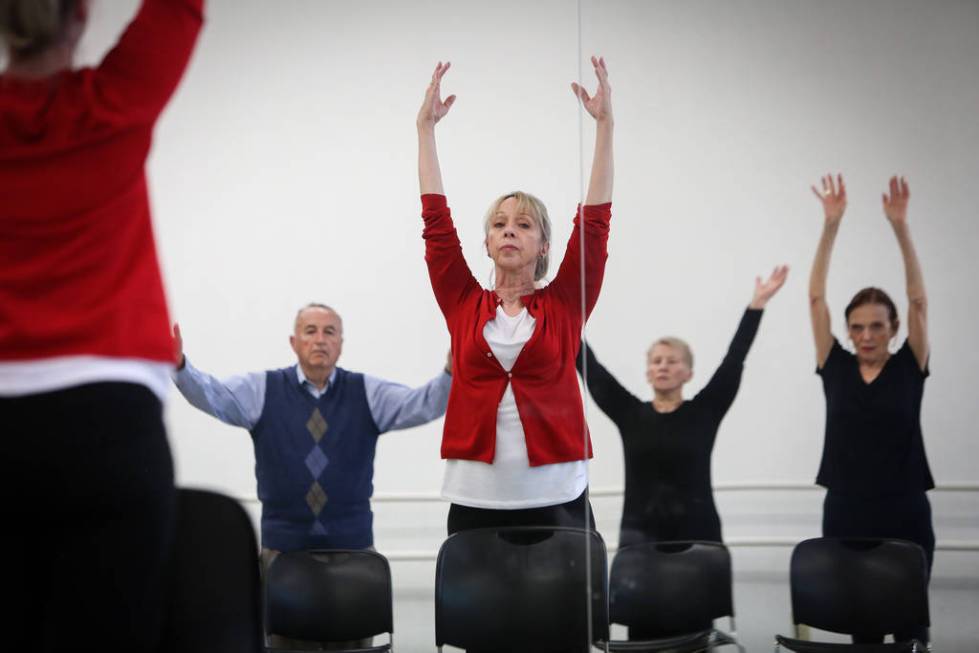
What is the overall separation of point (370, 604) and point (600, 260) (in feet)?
3.17

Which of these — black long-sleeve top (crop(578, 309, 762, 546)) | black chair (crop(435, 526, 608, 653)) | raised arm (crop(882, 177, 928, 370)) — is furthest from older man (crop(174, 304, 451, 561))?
raised arm (crop(882, 177, 928, 370))

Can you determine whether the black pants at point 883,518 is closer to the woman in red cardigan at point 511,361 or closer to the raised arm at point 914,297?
the raised arm at point 914,297

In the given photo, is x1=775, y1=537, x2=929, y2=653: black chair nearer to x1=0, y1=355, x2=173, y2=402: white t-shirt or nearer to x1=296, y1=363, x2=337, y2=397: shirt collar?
x1=296, y1=363, x2=337, y2=397: shirt collar

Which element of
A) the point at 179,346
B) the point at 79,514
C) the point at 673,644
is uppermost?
the point at 179,346

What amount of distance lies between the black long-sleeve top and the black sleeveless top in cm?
23

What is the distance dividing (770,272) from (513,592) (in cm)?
99

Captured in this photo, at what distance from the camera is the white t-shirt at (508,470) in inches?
90.3

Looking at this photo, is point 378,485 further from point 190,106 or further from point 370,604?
point 190,106

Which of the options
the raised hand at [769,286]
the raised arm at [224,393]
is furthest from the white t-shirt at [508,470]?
the raised hand at [769,286]

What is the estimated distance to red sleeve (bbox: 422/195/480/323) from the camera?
236 cm

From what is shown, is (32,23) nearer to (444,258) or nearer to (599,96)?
(444,258)

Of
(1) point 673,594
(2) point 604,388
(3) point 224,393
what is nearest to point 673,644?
(1) point 673,594

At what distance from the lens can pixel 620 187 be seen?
2.51m

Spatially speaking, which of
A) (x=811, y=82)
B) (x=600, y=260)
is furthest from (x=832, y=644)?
(x=811, y=82)
